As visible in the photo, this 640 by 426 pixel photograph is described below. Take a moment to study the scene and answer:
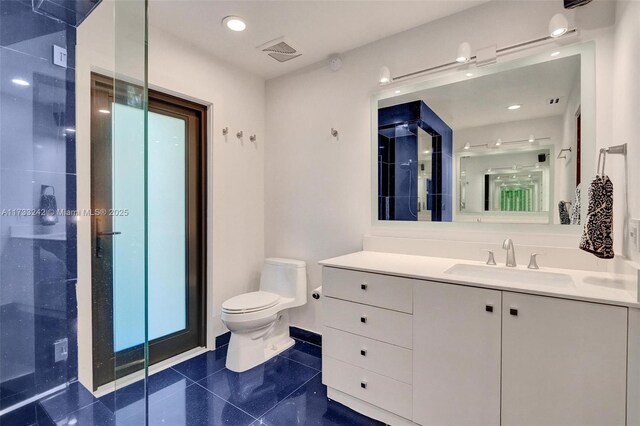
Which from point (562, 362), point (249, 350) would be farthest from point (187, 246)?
point (562, 362)

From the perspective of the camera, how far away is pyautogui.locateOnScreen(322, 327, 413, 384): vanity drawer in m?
1.53

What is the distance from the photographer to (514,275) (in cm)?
158

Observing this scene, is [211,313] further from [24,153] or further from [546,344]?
[546,344]

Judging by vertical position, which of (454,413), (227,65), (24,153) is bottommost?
(454,413)

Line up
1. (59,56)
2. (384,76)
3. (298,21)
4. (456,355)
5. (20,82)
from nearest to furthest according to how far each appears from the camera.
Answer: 1. (456,355)
2. (20,82)
3. (59,56)
4. (298,21)
5. (384,76)

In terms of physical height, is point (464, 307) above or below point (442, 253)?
below

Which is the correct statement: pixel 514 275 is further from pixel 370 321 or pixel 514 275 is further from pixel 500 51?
pixel 500 51

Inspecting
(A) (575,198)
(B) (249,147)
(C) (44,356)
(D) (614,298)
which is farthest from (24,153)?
(A) (575,198)

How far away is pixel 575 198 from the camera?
1595 mm

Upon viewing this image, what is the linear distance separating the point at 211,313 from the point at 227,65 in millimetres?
2082

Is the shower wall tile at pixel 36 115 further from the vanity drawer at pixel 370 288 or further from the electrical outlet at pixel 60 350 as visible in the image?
the vanity drawer at pixel 370 288

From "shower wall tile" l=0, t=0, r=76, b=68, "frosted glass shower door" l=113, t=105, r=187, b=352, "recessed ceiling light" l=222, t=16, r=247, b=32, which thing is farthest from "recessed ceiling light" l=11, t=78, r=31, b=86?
"recessed ceiling light" l=222, t=16, r=247, b=32

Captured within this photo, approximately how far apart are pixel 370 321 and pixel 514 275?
808 millimetres

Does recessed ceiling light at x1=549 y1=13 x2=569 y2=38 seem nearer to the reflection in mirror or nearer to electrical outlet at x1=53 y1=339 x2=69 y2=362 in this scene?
the reflection in mirror
